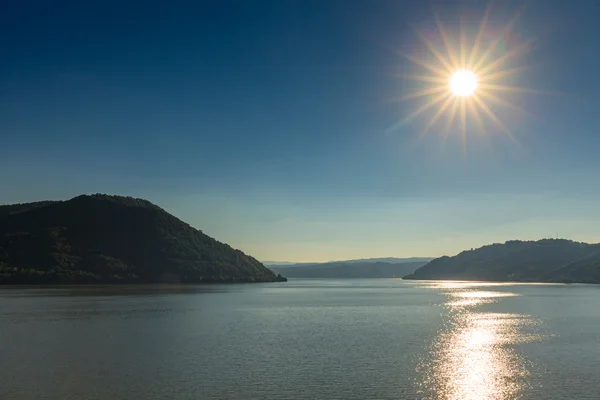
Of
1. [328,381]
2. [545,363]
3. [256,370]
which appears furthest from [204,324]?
[545,363]

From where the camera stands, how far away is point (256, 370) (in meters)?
46.0

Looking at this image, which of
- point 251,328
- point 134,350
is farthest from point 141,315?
point 134,350

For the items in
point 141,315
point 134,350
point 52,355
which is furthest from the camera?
point 141,315

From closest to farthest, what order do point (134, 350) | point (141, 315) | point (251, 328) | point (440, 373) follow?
point (440, 373) → point (134, 350) → point (251, 328) → point (141, 315)

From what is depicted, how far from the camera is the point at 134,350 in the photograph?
57.0 meters

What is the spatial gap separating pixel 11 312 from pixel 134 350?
186 ft

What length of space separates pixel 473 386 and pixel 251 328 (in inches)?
1760

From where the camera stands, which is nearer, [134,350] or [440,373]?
[440,373]

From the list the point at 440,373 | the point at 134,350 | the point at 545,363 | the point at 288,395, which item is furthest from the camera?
the point at 134,350

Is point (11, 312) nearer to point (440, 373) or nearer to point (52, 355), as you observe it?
point (52, 355)

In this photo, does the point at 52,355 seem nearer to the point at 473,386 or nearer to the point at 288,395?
the point at 288,395

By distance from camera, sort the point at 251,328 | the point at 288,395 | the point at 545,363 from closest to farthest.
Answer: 1. the point at 288,395
2. the point at 545,363
3. the point at 251,328

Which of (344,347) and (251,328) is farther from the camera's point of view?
(251,328)

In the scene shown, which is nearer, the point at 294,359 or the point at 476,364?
the point at 476,364
